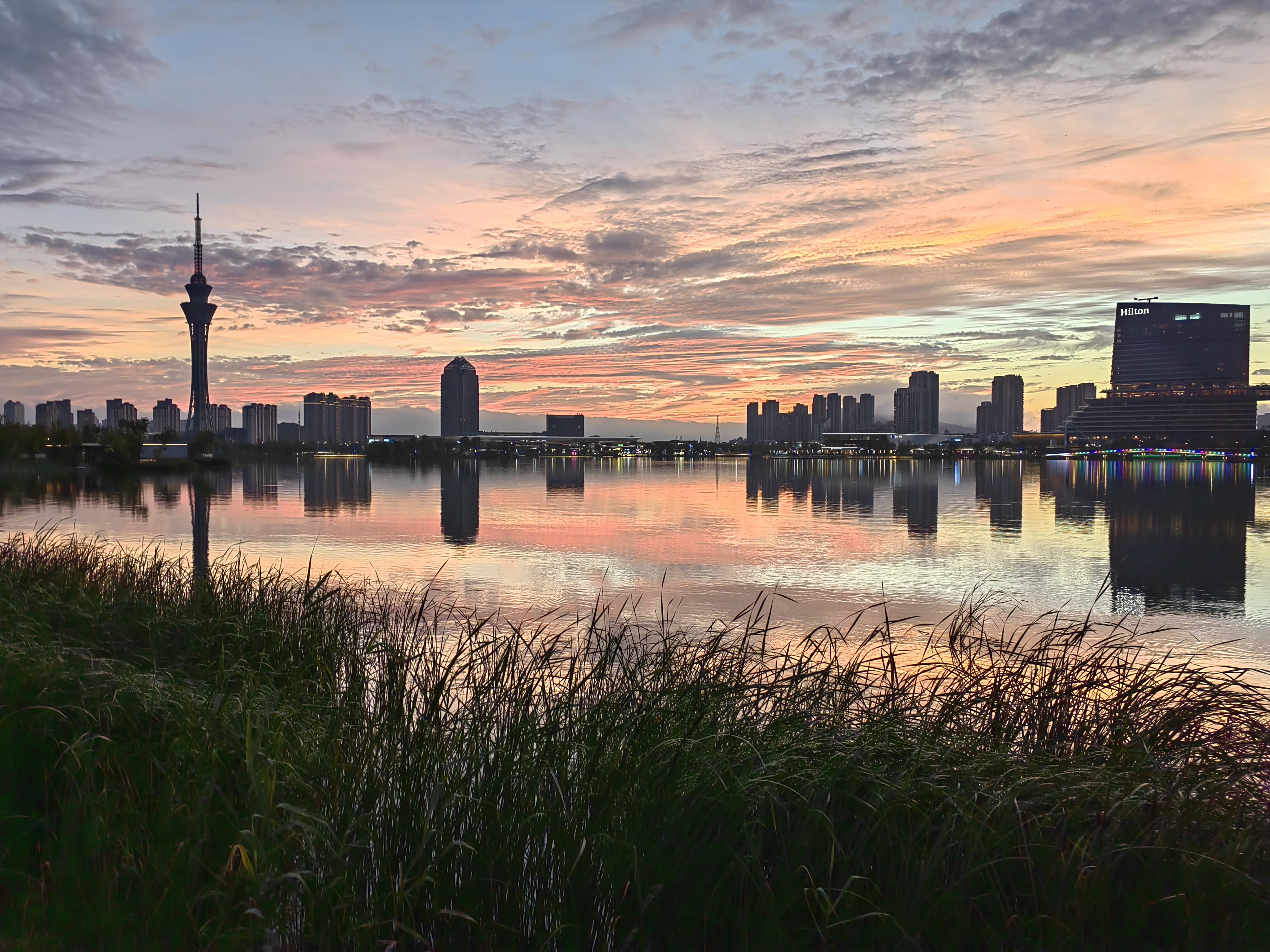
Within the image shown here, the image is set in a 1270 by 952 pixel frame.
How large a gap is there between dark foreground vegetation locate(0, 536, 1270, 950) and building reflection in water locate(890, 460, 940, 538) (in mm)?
A: 39214

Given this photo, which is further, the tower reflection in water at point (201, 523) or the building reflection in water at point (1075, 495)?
the building reflection in water at point (1075, 495)

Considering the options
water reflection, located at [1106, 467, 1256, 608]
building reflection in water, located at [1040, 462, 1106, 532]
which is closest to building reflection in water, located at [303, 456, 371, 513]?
water reflection, located at [1106, 467, 1256, 608]

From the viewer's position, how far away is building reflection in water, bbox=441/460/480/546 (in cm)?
4581

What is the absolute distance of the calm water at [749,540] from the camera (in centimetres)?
2709

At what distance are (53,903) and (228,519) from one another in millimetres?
55132

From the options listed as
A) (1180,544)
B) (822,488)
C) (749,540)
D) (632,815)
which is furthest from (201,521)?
(822,488)

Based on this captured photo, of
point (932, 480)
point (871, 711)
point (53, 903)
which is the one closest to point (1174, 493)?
point (932, 480)

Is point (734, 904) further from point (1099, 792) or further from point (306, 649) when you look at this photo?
point (306, 649)

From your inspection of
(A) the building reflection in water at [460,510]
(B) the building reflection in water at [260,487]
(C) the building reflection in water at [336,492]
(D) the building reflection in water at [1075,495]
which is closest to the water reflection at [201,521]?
(B) the building reflection in water at [260,487]

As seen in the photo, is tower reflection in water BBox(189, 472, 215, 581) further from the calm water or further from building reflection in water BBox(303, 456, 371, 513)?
building reflection in water BBox(303, 456, 371, 513)

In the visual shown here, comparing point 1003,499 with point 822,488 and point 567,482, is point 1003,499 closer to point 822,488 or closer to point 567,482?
point 822,488

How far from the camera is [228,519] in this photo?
2211 inches

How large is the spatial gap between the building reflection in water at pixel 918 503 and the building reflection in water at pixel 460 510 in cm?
2500

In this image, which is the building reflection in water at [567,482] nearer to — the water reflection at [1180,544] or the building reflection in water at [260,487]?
the building reflection in water at [260,487]
